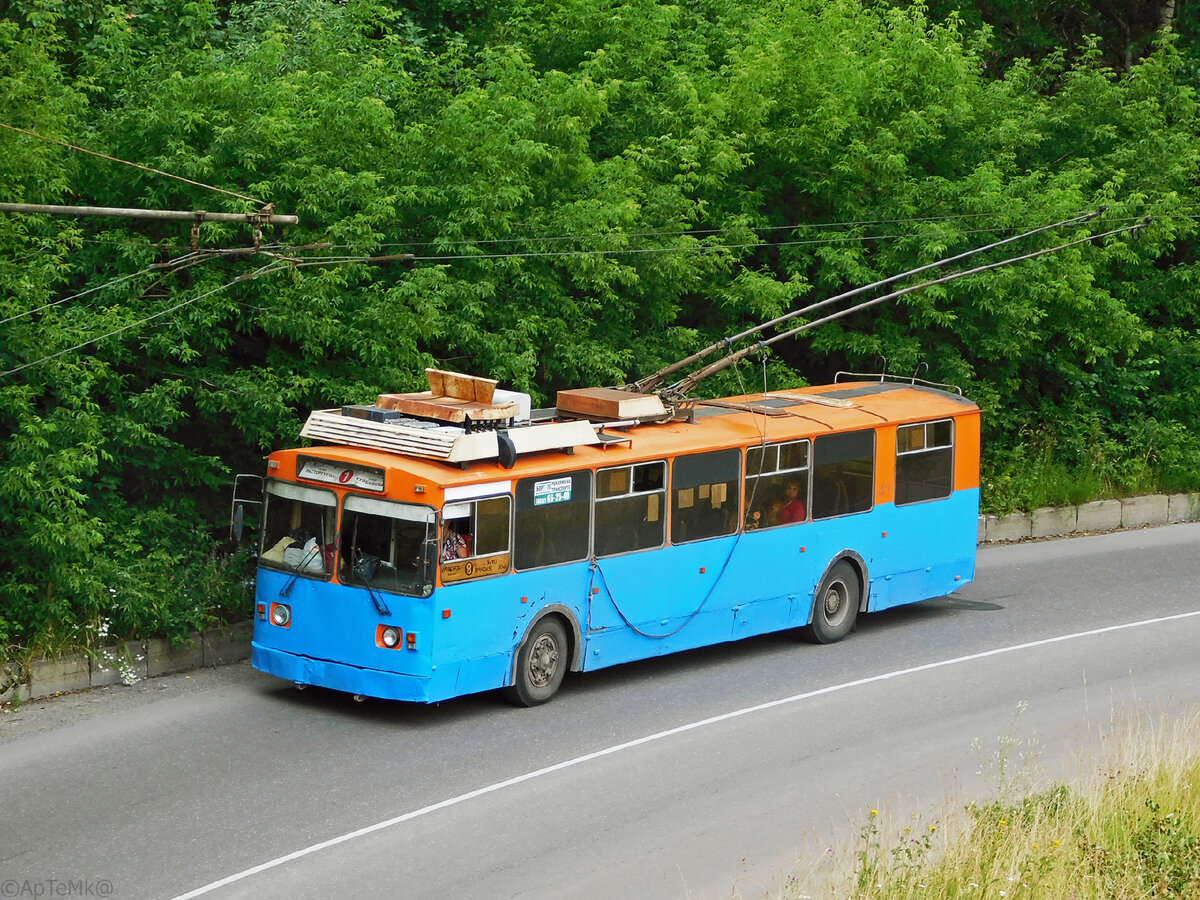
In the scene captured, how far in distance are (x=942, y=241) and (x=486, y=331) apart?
23.3 ft

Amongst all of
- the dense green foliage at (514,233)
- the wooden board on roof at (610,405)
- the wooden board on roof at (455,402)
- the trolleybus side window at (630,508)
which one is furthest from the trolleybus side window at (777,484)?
the dense green foliage at (514,233)

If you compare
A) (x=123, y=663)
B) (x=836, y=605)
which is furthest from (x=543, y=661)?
(x=836, y=605)

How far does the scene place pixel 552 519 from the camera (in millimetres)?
14266

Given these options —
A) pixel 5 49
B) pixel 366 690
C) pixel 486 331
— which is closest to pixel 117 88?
pixel 5 49

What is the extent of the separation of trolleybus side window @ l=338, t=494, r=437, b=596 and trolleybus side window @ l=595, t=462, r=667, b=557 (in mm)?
2006

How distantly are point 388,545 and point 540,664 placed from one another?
6.44ft

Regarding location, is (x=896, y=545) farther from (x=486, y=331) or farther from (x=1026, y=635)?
(x=486, y=331)

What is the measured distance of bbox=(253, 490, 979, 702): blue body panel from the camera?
1351 centimetres

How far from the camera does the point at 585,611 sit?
14.7 meters

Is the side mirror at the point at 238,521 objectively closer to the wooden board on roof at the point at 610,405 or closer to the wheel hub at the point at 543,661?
the wheel hub at the point at 543,661

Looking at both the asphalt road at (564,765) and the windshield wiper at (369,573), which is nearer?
the asphalt road at (564,765)

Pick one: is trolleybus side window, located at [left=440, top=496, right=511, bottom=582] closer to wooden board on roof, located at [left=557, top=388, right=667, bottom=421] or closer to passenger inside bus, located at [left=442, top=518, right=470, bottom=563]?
passenger inside bus, located at [left=442, top=518, right=470, bottom=563]

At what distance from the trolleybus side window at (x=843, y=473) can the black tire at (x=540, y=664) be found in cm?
374

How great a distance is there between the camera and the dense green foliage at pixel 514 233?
15320 millimetres
